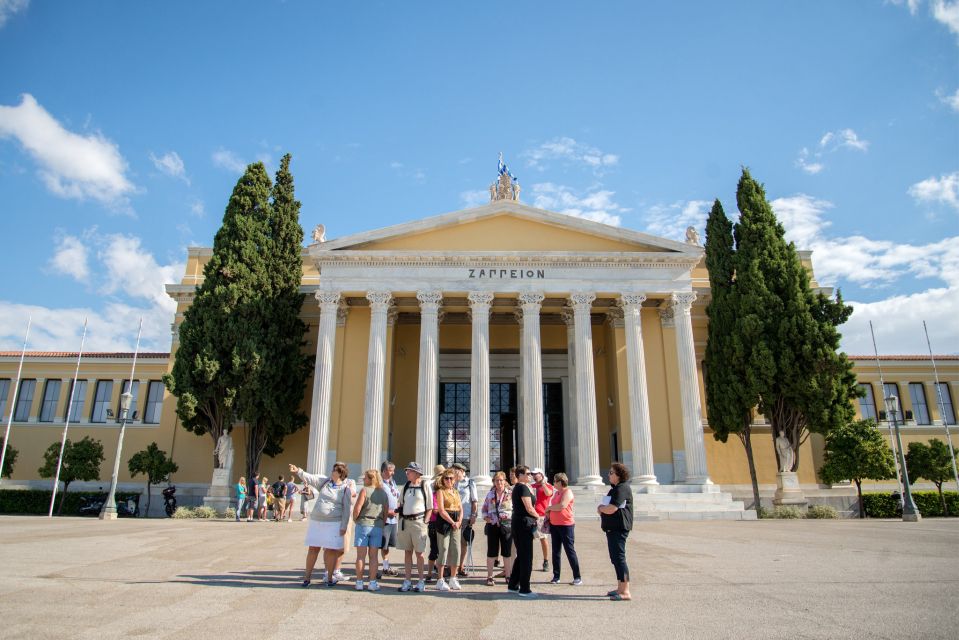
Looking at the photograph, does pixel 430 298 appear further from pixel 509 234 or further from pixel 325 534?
pixel 325 534

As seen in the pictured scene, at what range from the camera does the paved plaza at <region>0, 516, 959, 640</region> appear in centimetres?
584

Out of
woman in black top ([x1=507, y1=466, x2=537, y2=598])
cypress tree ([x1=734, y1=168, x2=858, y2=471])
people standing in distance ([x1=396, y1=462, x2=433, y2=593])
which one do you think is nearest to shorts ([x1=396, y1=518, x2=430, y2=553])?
people standing in distance ([x1=396, y1=462, x2=433, y2=593])

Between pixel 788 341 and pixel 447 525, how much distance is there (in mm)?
19440

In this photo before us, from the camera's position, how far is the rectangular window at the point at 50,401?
30.9m

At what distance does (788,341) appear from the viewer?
75.6ft

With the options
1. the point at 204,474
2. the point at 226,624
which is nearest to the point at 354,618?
the point at 226,624

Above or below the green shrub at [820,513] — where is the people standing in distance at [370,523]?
above

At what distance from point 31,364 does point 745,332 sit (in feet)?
115

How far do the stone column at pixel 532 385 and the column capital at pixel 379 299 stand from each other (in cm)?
551

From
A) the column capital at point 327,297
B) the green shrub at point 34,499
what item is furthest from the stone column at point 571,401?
the green shrub at point 34,499

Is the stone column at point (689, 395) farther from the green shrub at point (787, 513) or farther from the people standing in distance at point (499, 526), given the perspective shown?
the people standing in distance at point (499, 526)

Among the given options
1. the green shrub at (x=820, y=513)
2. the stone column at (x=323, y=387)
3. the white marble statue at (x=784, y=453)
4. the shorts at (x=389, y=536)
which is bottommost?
the green shrub at (x=820, y=513)

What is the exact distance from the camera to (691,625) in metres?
6.08

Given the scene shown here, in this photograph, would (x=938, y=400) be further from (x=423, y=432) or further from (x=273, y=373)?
(x=273, y=373)
